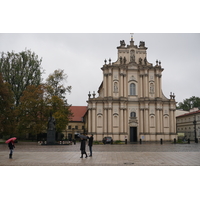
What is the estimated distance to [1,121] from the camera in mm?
36781

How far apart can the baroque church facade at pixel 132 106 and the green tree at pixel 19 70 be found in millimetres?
12861

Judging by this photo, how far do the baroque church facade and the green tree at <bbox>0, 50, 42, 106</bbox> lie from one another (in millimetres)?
12861

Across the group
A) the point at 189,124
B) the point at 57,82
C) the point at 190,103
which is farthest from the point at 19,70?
the point at 190,103

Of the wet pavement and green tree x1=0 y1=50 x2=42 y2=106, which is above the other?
green tree x1=0 y1=50 x2=42 y2=106

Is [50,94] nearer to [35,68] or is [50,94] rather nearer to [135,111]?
[35,68]

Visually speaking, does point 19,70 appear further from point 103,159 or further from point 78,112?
point 103,159

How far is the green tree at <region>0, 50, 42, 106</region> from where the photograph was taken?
156 feet

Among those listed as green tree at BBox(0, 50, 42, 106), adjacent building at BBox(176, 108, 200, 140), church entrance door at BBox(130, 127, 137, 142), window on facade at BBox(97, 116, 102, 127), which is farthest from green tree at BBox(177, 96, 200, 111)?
green tree at BBox(0, 50, 42, 106)

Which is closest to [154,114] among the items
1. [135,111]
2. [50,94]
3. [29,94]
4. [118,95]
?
[135,111]

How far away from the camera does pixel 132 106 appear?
49312mm

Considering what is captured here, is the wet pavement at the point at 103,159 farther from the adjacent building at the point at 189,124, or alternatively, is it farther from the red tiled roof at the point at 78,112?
the red tiled roof at the point at 78,112

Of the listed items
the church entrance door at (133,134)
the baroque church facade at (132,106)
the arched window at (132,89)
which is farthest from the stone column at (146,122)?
the arched window at (132,89)

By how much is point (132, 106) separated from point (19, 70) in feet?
79.4

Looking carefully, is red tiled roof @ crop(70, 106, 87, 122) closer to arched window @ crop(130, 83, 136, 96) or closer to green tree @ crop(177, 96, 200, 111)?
arched window @ crop(130, 83, 136, 96)
